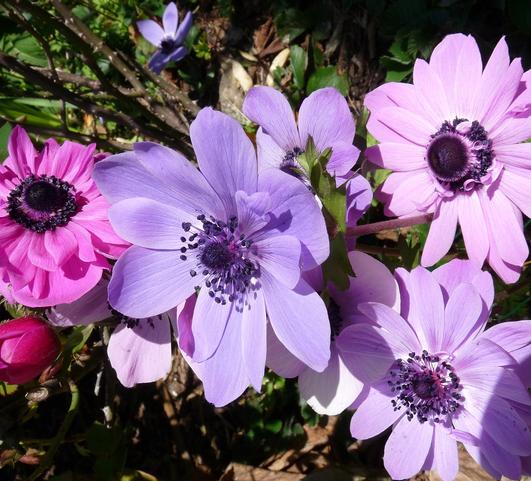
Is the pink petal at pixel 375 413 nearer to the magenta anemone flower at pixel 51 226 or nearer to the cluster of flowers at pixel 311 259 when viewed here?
the cluster of flowers at pixel 311 259

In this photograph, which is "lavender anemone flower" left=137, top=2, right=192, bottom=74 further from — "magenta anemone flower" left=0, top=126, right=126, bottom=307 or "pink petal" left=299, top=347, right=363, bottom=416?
"pink petal" left=299, top=347, right=363, bottom=416

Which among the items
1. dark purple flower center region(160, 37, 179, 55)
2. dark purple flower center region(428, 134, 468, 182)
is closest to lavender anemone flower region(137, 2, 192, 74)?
dark purple flower center region(160, 37, 179, 55)

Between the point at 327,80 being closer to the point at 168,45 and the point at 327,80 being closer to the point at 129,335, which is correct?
the point at 168,45

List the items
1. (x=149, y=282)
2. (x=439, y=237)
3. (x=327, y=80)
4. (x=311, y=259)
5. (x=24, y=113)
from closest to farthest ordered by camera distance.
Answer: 1. (x=311, y=259)
2. (x=149, y=282)
3. (x=439, y=237)
4. (x=327, y=80)
5. (x=24, y=113)

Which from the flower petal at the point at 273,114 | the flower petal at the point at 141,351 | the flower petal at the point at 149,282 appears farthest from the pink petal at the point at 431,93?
the flower petal at the point at 141,351

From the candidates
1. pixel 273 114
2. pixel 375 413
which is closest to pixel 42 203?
pixel 273 114
